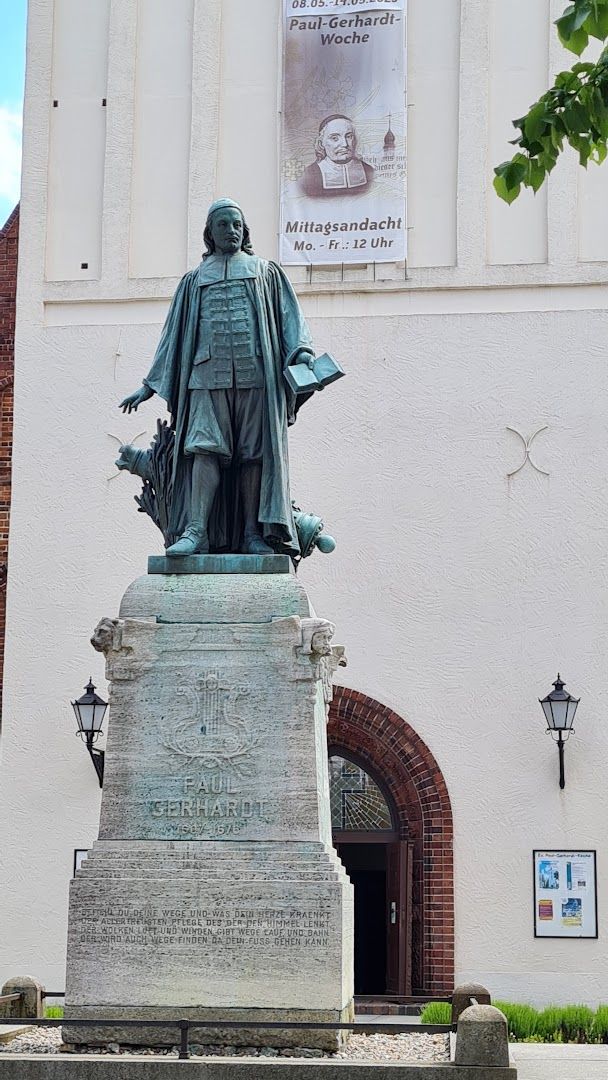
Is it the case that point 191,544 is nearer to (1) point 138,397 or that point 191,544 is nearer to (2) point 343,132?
(1) point 138,397

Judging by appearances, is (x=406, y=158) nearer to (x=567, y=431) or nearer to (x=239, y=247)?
(x=567, y=431)

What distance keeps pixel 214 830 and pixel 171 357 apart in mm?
2159

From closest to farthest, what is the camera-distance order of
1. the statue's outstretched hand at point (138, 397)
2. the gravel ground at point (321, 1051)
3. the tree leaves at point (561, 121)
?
the tree leaves at point (561, 121) < the gravel ground at point (321, 1051) < the statue's outstretched hand at point (138, 397)

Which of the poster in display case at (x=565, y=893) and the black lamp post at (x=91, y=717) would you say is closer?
the poster in display case at (x=565, y=893)

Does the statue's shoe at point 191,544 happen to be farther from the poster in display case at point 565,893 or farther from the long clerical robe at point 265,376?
the poster in display case at point 565,893

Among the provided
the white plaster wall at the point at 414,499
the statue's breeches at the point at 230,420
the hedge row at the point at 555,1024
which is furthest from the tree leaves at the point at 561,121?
the white plaster wall at the point at 414,499

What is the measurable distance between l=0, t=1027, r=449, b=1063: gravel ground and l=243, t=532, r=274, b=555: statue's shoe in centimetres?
210

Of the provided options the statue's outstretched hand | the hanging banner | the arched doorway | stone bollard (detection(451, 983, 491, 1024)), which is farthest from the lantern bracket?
the statue's outstretched hand

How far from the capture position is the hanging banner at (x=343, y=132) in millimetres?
14422

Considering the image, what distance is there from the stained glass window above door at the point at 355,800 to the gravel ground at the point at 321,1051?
6.03 m

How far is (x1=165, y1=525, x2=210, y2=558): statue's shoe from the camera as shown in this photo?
23.8ft

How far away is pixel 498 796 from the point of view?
13.2 m

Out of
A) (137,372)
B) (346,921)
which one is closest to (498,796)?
(137,372)

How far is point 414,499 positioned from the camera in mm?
13820
